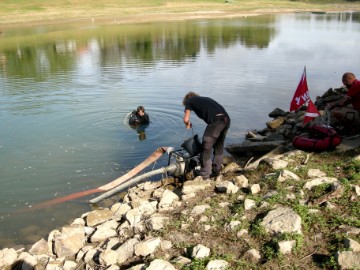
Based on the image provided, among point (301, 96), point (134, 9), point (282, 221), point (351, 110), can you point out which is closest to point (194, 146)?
point (282, 221)

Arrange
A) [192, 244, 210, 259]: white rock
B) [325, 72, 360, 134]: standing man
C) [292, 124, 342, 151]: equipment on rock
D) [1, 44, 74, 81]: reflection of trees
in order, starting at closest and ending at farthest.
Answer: [192, 244, 210, 259]: white rock, [292, 124, 342, 151]: equipment on rock, [325, 72, 360, 134]: standing man, [1, 44, 74, 81]: reflection of trees

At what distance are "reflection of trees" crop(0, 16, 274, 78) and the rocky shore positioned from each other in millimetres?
17278

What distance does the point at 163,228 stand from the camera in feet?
20.0

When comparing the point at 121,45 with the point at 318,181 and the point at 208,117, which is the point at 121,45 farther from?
the point at 318,181

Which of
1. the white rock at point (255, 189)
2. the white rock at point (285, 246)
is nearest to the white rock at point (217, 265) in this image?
the white rock at point (285, 246)

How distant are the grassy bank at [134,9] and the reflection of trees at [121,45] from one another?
16.7m

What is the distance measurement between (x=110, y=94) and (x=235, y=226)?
13812 millimetres

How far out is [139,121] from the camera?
1355cm

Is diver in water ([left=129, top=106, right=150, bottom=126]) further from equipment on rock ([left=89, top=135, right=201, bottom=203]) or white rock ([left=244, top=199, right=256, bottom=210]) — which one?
white rock ([left=244, top=199, right=256, bottom=210])

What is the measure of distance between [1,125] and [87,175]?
6.08m

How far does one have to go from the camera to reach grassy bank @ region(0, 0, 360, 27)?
204 ft

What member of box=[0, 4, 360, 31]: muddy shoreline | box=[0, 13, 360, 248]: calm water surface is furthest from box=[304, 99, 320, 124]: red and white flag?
Answer: box=[0, 4, 360, 31]: muddy shoreline

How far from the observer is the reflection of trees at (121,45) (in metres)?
26.8

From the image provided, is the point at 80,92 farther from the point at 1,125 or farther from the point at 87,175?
the point at 87,175
